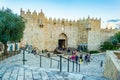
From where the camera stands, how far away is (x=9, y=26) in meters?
21.4

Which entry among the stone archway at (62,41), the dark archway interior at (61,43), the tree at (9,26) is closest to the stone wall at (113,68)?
the tree at (9,26)

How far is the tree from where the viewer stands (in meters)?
21.2

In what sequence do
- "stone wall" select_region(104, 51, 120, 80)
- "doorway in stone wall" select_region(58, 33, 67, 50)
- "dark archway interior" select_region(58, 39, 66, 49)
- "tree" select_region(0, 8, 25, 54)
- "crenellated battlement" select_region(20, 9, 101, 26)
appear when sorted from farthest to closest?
"dark archway interior" select_region(58, 39, 66, 49) < "doorway in stone wall" select_region(58, 33, 67, 50) < "crenellated battlement" select_region(20, 9, 101, 26) < "tree" select_region(0, 8, 25, 54) < "stone wall" select_region(104, 51, 120, 80)

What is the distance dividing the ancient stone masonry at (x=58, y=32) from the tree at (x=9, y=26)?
14.8 metres

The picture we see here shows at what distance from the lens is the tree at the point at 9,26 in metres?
21.2

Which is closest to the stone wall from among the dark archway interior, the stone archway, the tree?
the tree

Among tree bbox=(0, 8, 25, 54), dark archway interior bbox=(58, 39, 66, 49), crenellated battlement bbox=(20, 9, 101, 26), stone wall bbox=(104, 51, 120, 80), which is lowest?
stone wall bbox=(104, 51, 120, 80)

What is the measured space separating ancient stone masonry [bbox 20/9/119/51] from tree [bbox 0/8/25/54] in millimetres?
14830

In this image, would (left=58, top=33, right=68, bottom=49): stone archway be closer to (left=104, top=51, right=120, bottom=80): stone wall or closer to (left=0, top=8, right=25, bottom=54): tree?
(left=0, top=8, right=25, bottom=54): tree

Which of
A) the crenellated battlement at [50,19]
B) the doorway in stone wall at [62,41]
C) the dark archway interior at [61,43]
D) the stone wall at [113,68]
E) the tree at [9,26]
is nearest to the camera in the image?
the stone wall at [113,68]

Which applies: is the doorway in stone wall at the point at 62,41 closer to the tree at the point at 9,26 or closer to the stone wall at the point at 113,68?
the tree at the point at 9,26

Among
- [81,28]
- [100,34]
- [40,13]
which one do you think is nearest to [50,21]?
[40,13]

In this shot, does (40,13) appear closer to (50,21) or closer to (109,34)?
(50,21)

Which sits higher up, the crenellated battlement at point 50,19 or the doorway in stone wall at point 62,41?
the crenellated battlement at point 50,19
